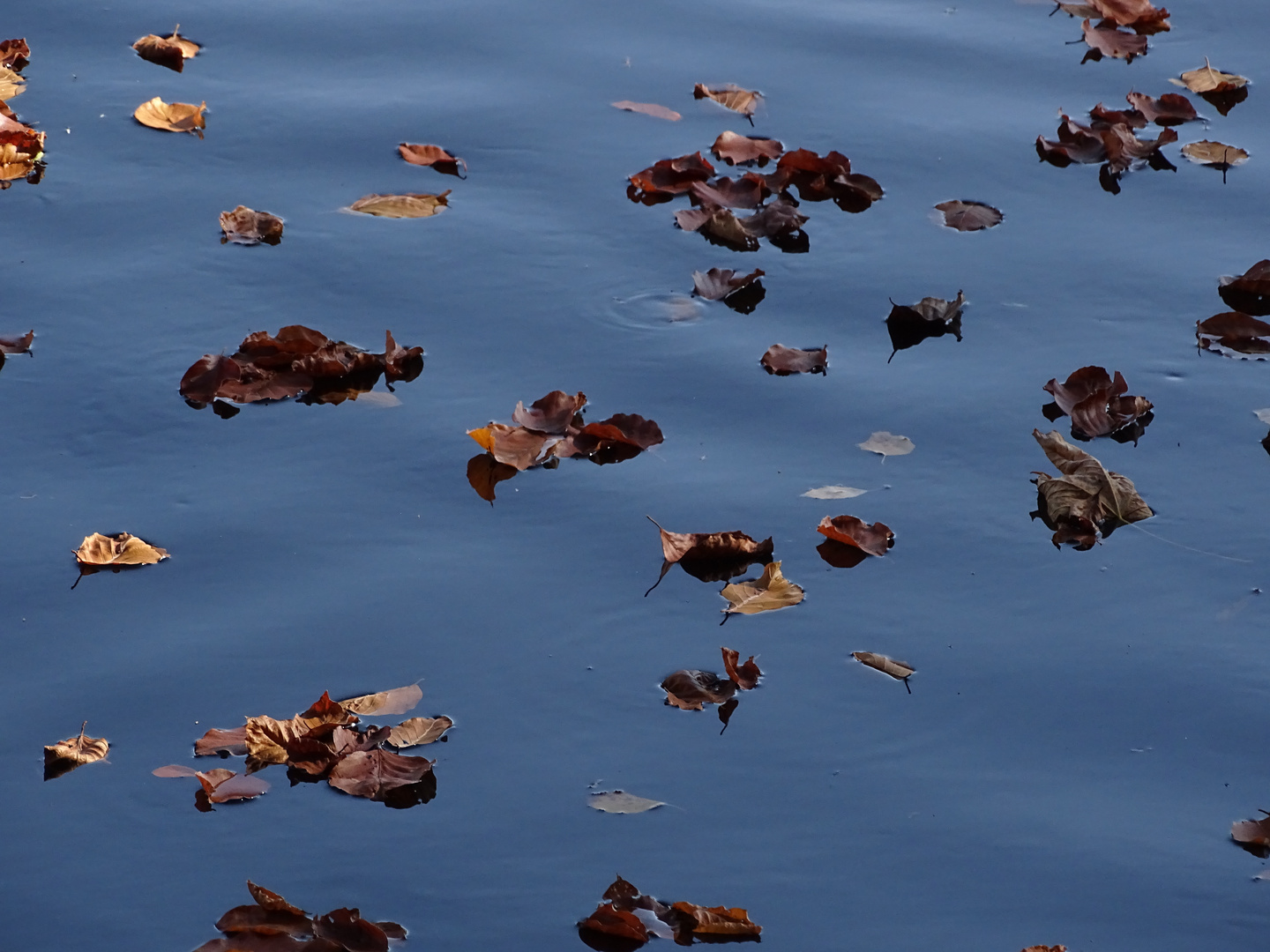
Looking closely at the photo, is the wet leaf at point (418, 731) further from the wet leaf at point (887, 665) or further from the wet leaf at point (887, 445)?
the wet leaf at point (887, 445)

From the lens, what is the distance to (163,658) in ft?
8.20

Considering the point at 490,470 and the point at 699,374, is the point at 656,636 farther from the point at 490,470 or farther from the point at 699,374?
the point at 699,374

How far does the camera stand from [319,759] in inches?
91.6

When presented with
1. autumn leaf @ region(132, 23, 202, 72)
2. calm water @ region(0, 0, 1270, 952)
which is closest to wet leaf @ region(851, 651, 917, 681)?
calm water @ region(0, 0, 1270, 952)

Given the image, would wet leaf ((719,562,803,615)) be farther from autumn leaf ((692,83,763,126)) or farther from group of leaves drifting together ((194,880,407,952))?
autumn leaf ((692,83,763,126))

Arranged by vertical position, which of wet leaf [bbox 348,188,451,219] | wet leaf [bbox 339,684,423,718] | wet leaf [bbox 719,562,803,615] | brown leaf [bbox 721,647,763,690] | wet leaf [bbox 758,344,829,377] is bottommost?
wet leaf [bbox 339,684,423,718]

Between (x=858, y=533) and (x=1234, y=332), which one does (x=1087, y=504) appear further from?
(x=1234, y=332)

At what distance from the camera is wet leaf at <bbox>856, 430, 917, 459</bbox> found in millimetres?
3066

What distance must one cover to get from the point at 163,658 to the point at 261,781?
35cm

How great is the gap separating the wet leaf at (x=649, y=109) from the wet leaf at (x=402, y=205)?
2.62ft

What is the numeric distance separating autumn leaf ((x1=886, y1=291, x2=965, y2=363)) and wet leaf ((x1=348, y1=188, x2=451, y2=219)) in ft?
4.24

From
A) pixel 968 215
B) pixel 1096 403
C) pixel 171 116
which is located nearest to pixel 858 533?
Answer: pixel 1096 403

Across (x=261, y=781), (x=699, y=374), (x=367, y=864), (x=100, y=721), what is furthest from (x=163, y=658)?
(x=699, y=374)

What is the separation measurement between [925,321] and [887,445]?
20.3 inches
